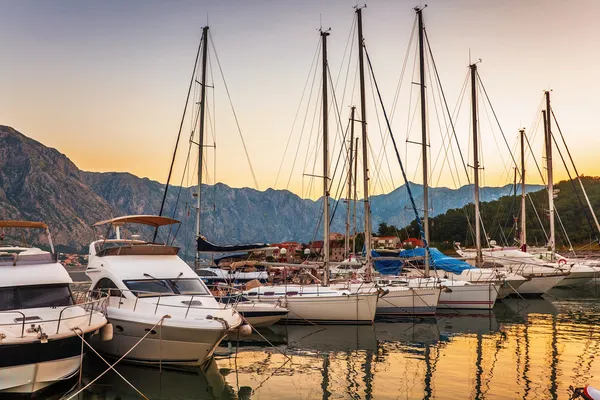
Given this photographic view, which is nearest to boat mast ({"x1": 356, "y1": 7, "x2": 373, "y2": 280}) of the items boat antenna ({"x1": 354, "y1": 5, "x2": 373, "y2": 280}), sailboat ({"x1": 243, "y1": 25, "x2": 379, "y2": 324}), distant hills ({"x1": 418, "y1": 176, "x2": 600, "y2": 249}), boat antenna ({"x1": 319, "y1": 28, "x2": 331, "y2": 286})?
boat antenna ({"x1": 354, "y1": 5, "x2": 373, "y2": 280})

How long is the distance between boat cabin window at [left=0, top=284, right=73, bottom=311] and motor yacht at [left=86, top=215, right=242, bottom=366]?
1.52 metres

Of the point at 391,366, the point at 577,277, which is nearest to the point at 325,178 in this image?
the point at 391,366

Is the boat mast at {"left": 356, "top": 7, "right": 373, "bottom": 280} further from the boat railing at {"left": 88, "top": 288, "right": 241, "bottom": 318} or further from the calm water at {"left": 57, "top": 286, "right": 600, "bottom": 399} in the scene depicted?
the boat railing at {"left": 88, "top": 288, "right": 241, "bottom": 318}

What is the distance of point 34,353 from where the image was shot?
13219mm

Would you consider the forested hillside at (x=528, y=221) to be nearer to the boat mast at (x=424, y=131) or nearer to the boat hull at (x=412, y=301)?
the boat mast at (x=424, y=131)

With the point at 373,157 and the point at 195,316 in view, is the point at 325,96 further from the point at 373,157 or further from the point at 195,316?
the point at 195,316

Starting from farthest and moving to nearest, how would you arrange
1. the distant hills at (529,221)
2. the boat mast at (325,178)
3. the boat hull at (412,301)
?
the distant hills at (529,221) < the boat hull at (412,301) < the boat mast at (325,178)

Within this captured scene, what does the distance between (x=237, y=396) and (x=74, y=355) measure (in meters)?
4.59

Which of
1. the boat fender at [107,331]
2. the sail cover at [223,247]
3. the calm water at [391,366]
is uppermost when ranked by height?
the sail cover at [223,247]

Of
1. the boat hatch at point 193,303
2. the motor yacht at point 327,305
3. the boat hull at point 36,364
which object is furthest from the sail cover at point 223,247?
the boat hull at point 36,364

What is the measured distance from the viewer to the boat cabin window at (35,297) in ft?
49.5

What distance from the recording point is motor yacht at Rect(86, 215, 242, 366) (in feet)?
53.0

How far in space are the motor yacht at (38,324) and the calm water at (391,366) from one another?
1.62 meters

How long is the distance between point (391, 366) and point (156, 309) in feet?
26.8
